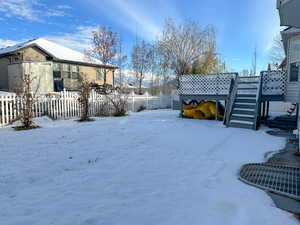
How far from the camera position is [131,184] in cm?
264

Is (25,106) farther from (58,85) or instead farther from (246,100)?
(58,85)

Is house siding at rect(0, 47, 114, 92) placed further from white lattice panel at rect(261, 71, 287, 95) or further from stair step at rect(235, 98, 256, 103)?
white lattice panel at rect(261, 71, 287, 95)

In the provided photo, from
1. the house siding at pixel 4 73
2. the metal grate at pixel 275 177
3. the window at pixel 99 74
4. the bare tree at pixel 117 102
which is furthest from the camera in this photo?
the window at pixel 99 74

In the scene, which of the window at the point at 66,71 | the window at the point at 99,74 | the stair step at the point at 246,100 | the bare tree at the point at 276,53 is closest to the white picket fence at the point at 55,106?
the stair step at the point at 246,100

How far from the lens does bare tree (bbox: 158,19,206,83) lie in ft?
64.7

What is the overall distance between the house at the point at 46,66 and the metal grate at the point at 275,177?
1593 cm

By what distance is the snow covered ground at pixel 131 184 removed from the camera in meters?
1.94

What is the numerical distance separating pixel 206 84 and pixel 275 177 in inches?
271

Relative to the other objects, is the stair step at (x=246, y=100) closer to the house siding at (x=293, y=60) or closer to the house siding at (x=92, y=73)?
the house siding at (x=293, y=60)

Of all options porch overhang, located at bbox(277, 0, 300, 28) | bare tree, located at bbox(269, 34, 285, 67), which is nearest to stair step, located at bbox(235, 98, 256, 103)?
porch overhang, located at bbox(277, 0, 300, 28)

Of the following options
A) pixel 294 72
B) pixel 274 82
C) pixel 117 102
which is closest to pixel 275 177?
pixel 274 82

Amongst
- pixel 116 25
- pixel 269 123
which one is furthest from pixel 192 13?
pixel 269 123

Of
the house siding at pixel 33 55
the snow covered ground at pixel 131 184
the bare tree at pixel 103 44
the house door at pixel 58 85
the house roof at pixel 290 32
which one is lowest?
the snow covered ground at pixel 131 184

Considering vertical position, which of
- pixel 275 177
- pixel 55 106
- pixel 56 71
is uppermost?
pixel 56 71
